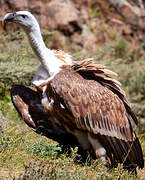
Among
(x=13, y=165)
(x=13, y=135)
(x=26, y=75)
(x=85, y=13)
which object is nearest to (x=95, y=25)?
Result: (x=85, y=13)

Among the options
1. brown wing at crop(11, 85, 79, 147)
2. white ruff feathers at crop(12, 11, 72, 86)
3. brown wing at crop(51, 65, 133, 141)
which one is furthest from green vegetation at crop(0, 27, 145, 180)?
white ruff feathers at crop(12, 11, 72, 86)

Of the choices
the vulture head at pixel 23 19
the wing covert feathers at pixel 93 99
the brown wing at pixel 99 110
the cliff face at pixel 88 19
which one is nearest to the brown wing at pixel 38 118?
the brown wing at pixel 99 110

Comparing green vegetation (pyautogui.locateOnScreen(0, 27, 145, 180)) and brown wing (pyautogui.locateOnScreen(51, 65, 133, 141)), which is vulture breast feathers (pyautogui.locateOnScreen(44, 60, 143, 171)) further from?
green vegetation (pyautogui.locateOnScreen(0, 27, 145, 180))

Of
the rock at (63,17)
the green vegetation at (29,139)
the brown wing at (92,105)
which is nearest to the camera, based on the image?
the green vegetation at (29,139)

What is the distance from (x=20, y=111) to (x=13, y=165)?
3.84 feet

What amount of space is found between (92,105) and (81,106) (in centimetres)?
16

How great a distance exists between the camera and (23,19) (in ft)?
15.1

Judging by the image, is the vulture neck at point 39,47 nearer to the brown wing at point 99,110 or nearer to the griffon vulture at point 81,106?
the griffon vulture at point 81,106

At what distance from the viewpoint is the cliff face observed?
12.1 meters

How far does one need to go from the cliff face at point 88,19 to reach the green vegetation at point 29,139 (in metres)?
1.98

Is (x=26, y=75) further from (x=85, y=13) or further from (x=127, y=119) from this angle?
(x=85, y=13)

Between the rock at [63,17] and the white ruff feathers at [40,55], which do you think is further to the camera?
the rock at [63,17]

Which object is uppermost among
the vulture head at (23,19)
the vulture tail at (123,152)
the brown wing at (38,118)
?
the vulture head at (23,19)

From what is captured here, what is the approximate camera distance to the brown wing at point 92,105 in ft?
14.3
